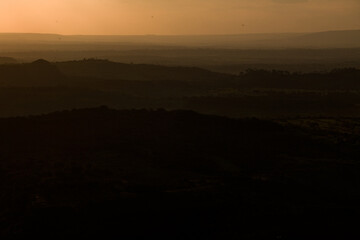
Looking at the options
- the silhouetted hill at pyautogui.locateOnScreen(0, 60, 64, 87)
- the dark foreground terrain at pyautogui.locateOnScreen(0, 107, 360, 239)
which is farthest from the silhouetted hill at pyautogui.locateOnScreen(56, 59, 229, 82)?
the dark foreground terrain at pyautogui.locateOnScreen(0, 107, 360, 239)

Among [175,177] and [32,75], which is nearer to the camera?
[175,177]

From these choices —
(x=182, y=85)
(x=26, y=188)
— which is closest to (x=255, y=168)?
(x=26, y=188)

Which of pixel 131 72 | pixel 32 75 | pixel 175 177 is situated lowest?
pixel 175 177

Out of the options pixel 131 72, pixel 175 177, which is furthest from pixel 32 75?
pixel 175 177

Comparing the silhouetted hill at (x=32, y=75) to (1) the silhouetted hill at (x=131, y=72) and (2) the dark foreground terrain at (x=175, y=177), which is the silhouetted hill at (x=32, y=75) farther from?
(2) the dark foreground terrain at (x=175, y=177)

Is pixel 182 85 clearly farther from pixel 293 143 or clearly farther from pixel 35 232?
pixel 35 232

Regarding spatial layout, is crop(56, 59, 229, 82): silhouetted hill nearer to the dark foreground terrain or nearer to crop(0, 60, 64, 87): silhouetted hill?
crop(0, 60, 64, 87): silhouetted hill

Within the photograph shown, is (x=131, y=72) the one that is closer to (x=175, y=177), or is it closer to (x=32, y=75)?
(x=32, y=75)

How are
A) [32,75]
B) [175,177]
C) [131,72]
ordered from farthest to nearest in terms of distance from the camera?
[131,72] < [32,75] < [175,177]

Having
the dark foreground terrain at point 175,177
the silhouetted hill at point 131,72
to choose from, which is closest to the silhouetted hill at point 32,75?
the silhouetted hill at point 131,72
